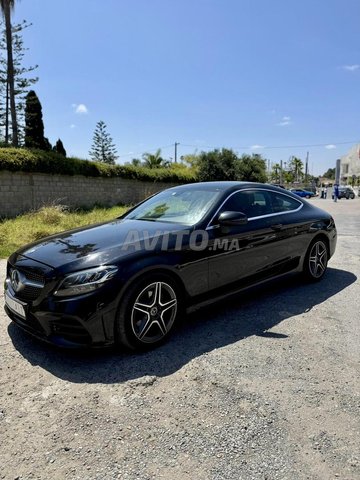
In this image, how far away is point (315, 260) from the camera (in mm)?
5059

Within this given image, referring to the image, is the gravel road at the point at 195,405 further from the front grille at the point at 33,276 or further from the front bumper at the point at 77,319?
the front grille at the point at 33,276

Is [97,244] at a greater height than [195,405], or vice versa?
[97,244]

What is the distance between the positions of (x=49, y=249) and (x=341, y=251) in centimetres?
613

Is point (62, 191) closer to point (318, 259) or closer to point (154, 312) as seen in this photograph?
point (318, 259)

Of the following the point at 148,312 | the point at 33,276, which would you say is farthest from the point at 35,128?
the point at 148,312

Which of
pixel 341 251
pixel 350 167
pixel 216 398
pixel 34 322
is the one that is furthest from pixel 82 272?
pixel 350 167

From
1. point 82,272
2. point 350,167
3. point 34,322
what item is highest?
point 350,167

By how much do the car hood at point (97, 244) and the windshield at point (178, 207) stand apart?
0.19m

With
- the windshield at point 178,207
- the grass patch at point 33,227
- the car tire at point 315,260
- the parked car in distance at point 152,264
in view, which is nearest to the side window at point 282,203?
the parked car in distance at point 152,264

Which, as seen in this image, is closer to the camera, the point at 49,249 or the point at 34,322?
the point at 34,322

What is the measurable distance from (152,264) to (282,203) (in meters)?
2.43

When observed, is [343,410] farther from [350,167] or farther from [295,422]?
[350,167]

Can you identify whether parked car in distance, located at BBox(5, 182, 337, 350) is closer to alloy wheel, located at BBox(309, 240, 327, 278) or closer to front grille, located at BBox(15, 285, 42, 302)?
front grille, located at BBox(15, 285, 42, 302)

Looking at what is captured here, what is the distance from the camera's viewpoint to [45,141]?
20.7 m
